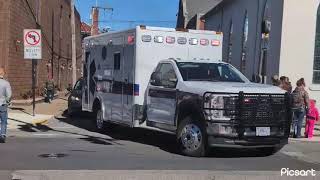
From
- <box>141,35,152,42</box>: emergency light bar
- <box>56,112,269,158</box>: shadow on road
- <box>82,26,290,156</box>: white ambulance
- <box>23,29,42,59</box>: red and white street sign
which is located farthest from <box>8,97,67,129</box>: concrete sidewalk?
<box>141,35,152,42</box>: emergency light bar

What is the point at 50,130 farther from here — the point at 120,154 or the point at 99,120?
the point at 120,154

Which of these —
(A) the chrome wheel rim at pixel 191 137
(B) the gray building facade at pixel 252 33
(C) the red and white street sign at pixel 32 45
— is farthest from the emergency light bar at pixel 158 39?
(C) the red and white street sign at pixel 32 45

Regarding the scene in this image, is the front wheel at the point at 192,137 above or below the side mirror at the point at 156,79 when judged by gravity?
below

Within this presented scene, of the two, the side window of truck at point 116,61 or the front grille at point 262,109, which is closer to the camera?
the front grille at point 262,109

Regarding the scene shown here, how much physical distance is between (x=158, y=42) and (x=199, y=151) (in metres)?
3.51

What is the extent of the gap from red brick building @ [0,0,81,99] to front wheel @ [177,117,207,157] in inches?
605

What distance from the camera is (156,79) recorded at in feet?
46.9

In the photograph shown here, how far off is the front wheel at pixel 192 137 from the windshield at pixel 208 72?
115cm

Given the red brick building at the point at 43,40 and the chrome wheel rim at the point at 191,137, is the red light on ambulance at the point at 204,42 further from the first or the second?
the red brick building at the point at 43,40

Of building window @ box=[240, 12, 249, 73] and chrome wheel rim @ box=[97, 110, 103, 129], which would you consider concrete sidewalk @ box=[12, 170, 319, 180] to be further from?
building window @ box=[240, 12, 249, 73]

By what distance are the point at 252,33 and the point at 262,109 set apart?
59.2ft

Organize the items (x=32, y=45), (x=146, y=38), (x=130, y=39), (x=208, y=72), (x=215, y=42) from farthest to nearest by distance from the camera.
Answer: (x=32, y=45) → (x=215, y=42) → (x=130, y=39) → (x=146, y=38) → (x=208, y=72)

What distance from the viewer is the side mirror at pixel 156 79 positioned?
1420 centimetres

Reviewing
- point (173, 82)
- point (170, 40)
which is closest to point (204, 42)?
point (170, 40)
